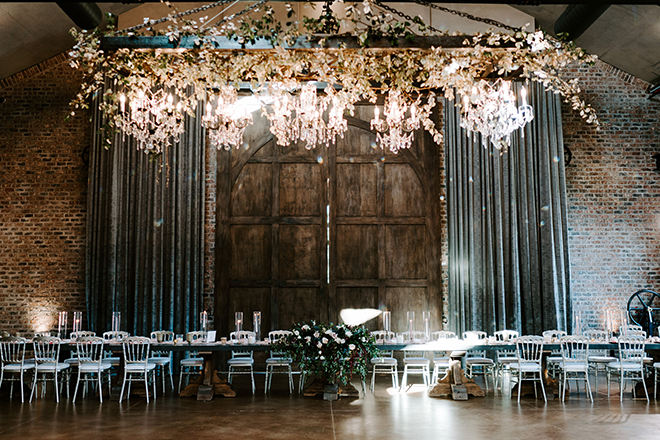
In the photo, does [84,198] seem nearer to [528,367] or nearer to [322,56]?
[322,56]

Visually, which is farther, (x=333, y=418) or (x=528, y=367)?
(x=528, y=367)

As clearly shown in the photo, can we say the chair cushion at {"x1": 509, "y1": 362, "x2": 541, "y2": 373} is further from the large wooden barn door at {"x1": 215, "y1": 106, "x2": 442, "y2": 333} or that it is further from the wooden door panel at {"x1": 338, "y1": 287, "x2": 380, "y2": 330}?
the wooden door panel at {"x1": 338, "y1": 287, "x2": 380, "y2": 330}

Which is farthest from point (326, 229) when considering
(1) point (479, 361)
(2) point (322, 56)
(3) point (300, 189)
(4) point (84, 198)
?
(2) point (322, 56)

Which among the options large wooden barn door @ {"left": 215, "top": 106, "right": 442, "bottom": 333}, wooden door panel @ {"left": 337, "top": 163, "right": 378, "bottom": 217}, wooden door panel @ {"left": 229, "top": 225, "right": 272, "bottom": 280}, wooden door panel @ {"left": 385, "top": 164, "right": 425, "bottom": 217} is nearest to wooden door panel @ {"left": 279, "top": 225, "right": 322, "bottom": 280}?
large wooden barn door @ {"left": 215, "top": 106, "right": 442, "bottom": 333}

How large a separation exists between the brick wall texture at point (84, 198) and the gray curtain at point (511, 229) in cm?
43

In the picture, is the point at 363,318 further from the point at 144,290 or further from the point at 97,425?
the point at 97,425

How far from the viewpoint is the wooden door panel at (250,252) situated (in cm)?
952

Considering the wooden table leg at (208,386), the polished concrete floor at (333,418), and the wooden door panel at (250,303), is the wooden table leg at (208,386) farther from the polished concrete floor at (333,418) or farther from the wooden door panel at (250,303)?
the wooden door panel at (250,303)

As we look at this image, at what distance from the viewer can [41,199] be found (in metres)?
9.47

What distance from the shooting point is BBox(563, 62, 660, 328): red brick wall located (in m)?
9.34

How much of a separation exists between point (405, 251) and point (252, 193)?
2728 mm

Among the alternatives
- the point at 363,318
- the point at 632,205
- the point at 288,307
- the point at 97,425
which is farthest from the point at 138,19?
the point at 632,205

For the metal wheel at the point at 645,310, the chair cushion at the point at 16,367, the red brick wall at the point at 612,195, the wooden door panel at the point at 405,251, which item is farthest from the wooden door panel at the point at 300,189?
the metal wheel at the point at 645,310

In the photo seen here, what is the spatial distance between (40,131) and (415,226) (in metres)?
6.45
